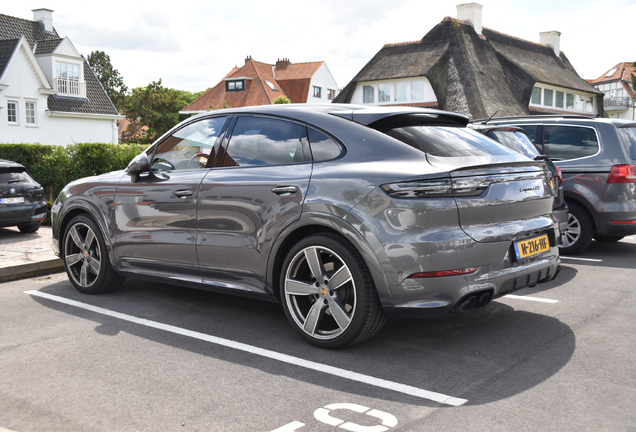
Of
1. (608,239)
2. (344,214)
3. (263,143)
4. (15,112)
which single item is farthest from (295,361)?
(15,112)

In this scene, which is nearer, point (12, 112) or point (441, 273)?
point (441, 273)

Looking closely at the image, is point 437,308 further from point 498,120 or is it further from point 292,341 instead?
point 498,120

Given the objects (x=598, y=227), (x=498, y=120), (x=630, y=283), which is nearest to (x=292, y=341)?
(x=630, y=283)

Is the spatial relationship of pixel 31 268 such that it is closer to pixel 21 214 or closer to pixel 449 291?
pixel 21 214

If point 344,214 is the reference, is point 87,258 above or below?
below

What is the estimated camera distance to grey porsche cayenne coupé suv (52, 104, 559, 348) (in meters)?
4.03

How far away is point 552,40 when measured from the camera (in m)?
54.6

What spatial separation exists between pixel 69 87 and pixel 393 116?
38.0 meters

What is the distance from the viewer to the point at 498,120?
32.2 ft

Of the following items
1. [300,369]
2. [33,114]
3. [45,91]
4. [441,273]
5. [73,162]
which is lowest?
[300,369]

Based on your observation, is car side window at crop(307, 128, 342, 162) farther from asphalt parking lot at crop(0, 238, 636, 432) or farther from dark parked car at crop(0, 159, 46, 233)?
dark parked car at crop(0, 159, 46, 233)

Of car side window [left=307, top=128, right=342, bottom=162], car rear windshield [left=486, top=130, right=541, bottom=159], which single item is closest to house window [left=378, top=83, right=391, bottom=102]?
car rear windshield [left=486, top=130, right=541, bottom=159]

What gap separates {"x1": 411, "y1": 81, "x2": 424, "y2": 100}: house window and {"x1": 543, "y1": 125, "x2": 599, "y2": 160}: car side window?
35113 mm

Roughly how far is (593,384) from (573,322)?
4.76 ft
